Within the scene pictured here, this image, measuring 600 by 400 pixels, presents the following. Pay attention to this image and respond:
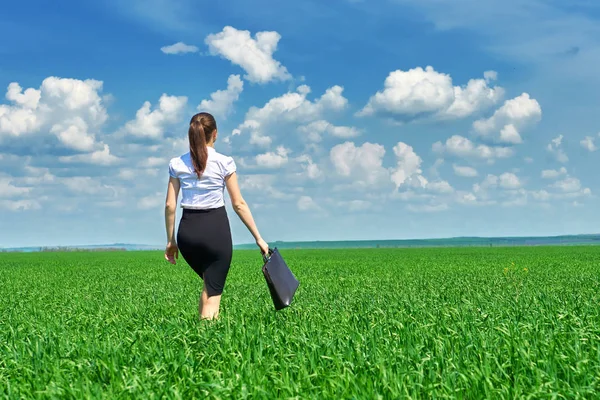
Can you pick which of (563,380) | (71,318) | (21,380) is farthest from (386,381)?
(71,318)

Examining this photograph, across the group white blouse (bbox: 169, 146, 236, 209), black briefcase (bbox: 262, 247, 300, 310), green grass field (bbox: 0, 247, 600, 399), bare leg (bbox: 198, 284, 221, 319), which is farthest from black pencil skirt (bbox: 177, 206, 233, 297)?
green grass field (bbox: 0, 247, 600, 399)

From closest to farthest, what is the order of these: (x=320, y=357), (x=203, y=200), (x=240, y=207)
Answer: (x=320, y=357)
(x=203, y=200)
(x=240, y=207)

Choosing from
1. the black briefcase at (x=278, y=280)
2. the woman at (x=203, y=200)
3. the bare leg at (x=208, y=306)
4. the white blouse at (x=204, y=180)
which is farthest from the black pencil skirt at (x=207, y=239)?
the black briefcase at (x=278, y=280)

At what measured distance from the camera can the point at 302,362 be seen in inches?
215

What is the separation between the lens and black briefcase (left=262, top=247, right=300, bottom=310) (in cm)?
730

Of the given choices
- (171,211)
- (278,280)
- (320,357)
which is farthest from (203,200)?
(320,357)

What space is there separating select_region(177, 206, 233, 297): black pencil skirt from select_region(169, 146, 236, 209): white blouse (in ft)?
0.34

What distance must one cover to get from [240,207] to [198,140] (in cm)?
95

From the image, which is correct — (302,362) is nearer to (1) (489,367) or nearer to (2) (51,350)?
(1) (489,367)

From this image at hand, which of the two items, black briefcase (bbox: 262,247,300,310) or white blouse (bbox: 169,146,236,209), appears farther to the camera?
black briefcase (bbox: 262,247,300,310)

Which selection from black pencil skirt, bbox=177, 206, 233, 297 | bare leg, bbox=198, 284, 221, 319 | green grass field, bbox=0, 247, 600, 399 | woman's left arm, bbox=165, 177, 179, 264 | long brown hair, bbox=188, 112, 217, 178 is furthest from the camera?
bare leg, bbox=198, 284, 221, 319

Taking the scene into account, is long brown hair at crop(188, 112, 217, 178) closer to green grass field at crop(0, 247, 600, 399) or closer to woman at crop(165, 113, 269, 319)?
woman at crop(165, 113, 269, 319)

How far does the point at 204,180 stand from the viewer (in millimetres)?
7105

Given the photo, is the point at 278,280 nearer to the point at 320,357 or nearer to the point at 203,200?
the point at 203,200
